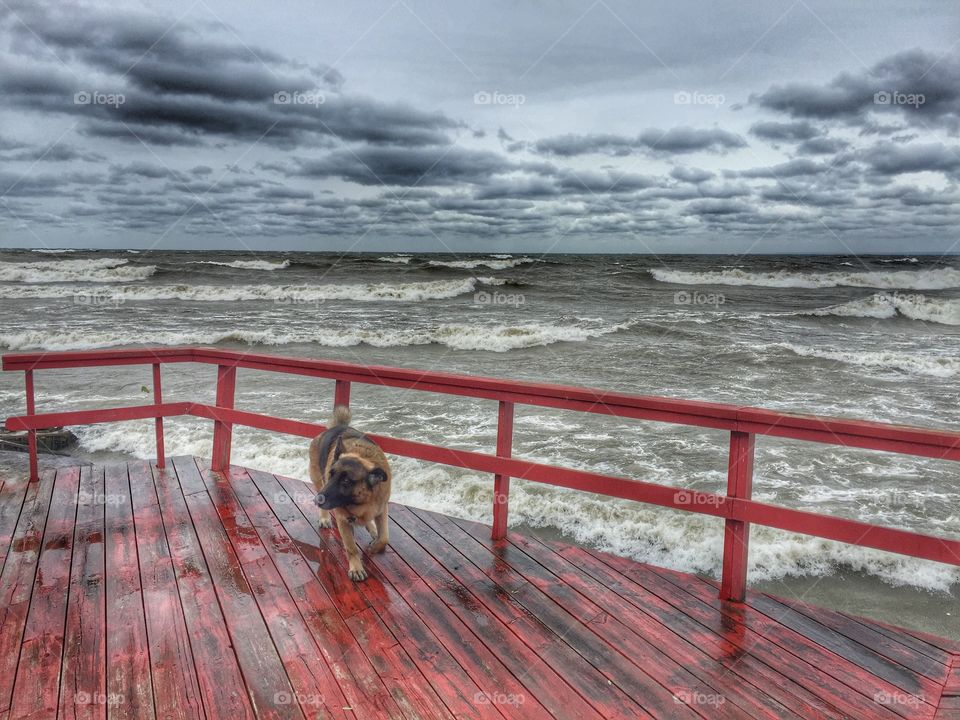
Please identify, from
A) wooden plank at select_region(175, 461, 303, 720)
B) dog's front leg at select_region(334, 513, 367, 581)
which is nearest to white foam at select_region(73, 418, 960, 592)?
wooden plank at select_region(175, 461, 303, 720)

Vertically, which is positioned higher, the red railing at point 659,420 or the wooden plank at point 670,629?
the red railing at point 659,420

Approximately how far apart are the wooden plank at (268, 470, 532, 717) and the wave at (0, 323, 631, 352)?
16050 mm

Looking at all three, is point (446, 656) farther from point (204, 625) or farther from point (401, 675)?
point (204, 625)

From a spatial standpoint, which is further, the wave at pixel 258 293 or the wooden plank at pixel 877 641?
the wave at pixel 258 293

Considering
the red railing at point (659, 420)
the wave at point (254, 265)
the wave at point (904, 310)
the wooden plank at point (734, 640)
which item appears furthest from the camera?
the wave at point (254, 265)

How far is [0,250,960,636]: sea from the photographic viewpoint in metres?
6.02

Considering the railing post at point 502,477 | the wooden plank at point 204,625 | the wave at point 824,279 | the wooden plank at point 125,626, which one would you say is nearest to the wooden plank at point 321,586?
the wooden plank at point 204,625

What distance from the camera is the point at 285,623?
9.36 feet

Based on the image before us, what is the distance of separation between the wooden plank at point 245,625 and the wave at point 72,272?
40.8m

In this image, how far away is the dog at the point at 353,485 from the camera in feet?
10.8

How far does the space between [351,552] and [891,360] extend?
→ 59.4 ft

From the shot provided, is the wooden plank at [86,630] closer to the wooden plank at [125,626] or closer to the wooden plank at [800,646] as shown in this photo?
the wooden plank at [125,626]

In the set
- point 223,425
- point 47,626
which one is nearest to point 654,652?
point 47,626

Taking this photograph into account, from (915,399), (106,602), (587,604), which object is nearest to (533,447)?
(587,604)
